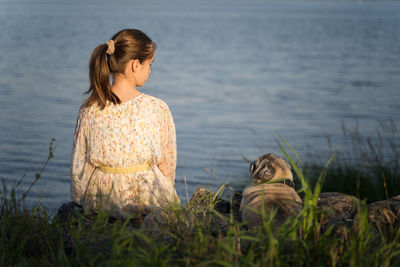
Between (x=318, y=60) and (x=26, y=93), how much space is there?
14.0m

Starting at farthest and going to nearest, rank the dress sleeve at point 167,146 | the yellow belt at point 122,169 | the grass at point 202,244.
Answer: the dress sleeve at point 167,146 < the yellow belt at point 122,169 < the grass at point 202,244

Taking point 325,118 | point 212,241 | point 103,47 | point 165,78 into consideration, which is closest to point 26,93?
point 165,78

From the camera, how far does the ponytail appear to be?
4176 millimetres

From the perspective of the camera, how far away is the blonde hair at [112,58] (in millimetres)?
4184

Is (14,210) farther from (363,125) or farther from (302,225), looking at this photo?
(363,125)

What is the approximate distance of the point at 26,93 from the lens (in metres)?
14.6

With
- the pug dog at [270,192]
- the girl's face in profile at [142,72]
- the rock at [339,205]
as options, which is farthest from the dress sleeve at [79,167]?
the rock at [339,205]

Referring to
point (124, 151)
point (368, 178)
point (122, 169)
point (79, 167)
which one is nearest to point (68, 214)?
point (79, 167)

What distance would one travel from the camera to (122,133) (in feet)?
13.8

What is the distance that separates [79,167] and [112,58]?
0.85 m

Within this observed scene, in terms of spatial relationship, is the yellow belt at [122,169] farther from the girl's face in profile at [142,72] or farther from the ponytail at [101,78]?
the girl's face in profile at [142,72]

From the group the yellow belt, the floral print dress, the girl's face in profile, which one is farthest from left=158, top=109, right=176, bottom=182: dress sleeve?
the girl's face in profile

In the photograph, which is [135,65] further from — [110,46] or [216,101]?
[216,101]

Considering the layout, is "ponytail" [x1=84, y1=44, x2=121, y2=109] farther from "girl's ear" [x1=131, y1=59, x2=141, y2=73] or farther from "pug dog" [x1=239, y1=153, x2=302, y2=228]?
"pug dog" [x1=239, y1=153, x2=302, y2=228]
